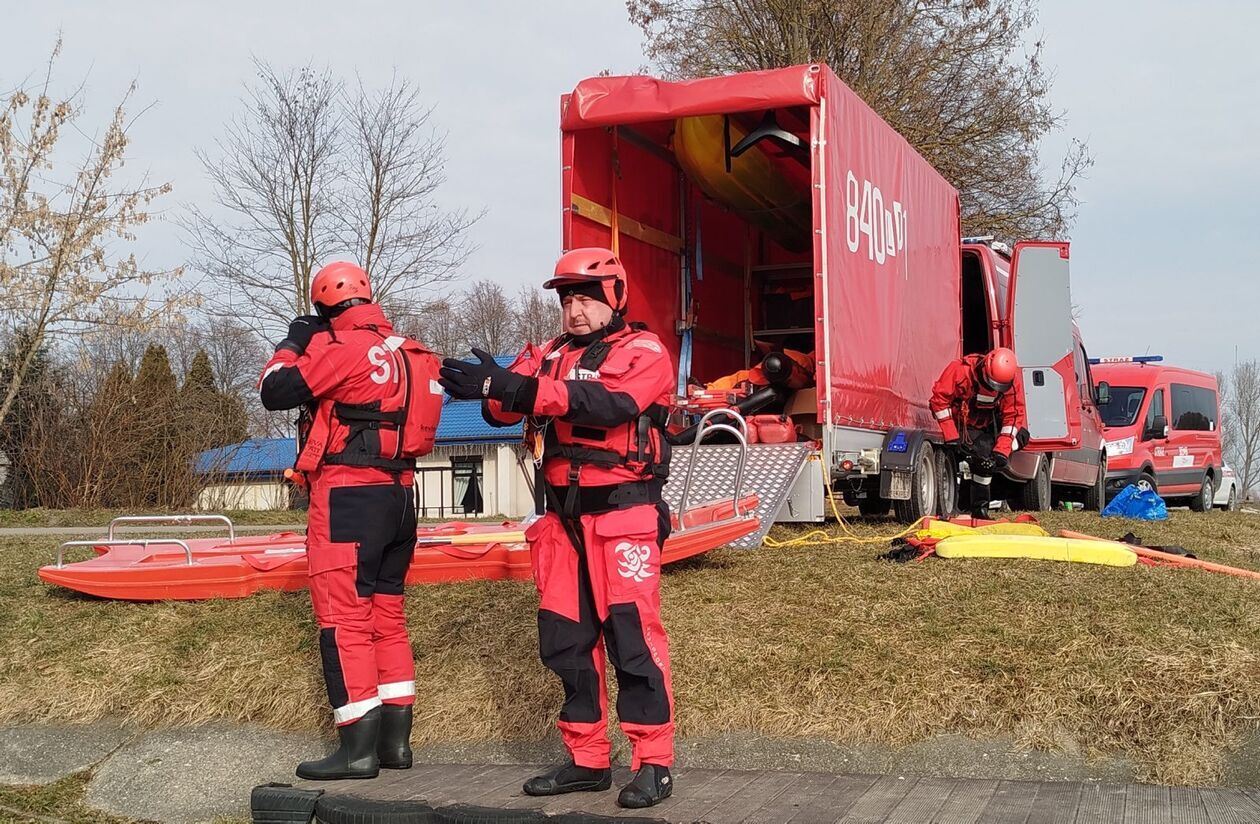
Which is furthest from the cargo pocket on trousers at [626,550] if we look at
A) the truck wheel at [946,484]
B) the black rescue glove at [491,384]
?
the truck wheel at [946,484]

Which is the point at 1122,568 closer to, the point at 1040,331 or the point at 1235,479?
the point at 1040,331

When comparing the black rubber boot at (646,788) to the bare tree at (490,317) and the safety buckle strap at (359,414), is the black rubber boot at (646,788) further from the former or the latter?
the bare tree at (490,317)

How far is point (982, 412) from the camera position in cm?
1144

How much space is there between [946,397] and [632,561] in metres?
7.55

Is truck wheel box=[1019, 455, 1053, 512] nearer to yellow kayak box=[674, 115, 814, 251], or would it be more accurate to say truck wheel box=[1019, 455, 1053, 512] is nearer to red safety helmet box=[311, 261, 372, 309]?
yellow kayak box=[674, 115, 814, 251]

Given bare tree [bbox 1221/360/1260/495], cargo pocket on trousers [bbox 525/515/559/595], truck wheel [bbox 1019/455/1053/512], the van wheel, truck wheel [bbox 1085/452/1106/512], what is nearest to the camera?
cargo pocket on trousers [bbox 525/515/559/595]

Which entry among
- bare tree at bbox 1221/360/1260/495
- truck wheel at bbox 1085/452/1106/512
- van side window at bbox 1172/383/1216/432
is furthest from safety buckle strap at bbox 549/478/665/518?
bare tree at bbox 1221/360/1260/495

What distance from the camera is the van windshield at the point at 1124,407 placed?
19.1m

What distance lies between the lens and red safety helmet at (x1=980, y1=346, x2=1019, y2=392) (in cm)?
1091

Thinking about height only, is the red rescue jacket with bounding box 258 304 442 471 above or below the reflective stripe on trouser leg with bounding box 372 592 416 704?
above

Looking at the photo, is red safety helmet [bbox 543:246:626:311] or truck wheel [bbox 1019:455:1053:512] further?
truck wheel [bbox 1019:455:1053:512]

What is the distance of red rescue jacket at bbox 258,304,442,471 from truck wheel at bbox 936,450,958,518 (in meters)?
7.07

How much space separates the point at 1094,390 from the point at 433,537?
10582mm

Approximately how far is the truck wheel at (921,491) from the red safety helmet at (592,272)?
5.96 m
